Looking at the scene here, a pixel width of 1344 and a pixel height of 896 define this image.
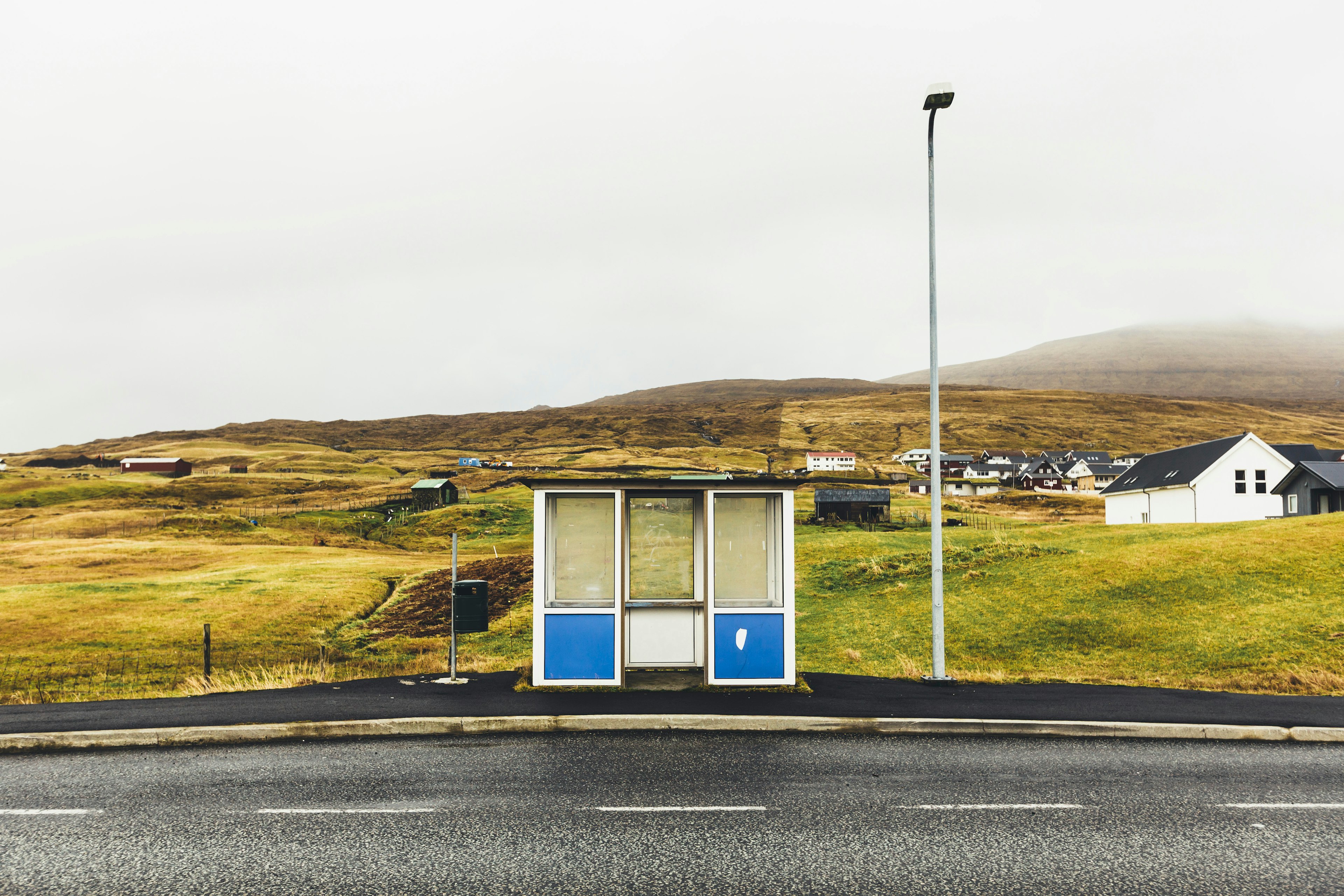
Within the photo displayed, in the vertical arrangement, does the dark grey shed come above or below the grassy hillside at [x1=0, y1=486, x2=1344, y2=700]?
above

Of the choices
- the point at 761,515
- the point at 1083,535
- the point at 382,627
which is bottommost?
the point at 382,627

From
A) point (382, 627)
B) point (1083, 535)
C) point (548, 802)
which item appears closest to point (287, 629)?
point (382, 627)

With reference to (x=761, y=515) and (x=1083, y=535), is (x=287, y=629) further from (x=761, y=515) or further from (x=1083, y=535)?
(x=1083, y=535)

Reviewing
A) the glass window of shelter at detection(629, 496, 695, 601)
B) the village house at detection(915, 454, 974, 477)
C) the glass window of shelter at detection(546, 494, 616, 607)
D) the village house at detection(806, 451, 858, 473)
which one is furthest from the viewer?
the village house at detection(806, 451, 858, 473)

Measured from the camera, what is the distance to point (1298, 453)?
51.6m

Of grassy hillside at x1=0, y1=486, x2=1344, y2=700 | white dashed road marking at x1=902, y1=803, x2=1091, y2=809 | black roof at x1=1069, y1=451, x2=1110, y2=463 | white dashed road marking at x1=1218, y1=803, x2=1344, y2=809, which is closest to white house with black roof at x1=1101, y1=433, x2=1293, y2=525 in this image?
grassy hillside at x1=0, y1=486, x2=1344, y2=700

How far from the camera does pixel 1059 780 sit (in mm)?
8328

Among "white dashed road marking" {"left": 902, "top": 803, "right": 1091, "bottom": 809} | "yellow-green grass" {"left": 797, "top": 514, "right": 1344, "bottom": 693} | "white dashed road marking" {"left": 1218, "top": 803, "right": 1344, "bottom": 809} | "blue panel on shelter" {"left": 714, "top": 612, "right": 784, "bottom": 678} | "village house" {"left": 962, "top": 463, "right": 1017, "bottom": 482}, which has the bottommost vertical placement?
"yellow-green grass" {"left": 797, "top": 514, "right": 1344, "bottom": 693}

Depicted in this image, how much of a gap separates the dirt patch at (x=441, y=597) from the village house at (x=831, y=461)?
9914 centimetres

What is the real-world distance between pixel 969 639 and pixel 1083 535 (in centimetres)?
1966

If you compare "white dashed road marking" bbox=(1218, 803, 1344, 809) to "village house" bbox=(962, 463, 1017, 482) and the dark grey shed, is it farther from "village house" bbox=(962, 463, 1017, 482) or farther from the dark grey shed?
"village house" bbox=(962, 463, 1017, 482)

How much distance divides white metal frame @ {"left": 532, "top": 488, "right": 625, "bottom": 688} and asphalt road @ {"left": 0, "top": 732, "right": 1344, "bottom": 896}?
228cm

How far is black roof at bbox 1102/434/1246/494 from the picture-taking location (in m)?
51.6

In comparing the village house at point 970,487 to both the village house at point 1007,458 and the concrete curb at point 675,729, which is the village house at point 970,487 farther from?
the concrete curb at point 675,729
